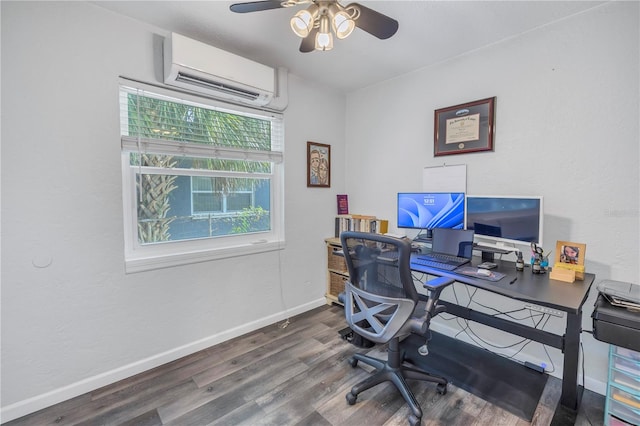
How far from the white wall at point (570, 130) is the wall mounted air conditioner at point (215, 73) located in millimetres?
1548

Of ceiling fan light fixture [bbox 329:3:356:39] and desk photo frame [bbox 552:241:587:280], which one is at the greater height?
ceiling fan light fixture [bbox 329:3:356:39]

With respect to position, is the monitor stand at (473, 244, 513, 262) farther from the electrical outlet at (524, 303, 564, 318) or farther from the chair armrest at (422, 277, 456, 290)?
the chair armrest at (422, 277, 456, 290)

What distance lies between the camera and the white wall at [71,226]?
1.64 metres

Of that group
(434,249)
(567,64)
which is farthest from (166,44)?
(567,64)

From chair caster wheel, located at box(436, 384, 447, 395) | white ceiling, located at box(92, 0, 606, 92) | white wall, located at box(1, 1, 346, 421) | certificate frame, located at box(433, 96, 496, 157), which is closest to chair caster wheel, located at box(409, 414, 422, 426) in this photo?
chair caster wheel, located at box(436, 384, 447, 395)

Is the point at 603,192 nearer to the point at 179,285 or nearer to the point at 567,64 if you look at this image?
the point at 567,64

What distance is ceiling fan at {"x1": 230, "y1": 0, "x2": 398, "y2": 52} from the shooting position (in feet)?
4.74

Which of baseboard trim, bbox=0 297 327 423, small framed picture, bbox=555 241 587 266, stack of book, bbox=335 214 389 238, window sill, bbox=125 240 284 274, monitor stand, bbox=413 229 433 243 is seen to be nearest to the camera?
baseboard trim, bbox=0 297 327 423

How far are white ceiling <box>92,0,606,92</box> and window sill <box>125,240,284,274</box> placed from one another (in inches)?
66.1

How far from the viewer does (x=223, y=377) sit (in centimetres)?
203

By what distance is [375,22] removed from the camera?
1542 millimetres

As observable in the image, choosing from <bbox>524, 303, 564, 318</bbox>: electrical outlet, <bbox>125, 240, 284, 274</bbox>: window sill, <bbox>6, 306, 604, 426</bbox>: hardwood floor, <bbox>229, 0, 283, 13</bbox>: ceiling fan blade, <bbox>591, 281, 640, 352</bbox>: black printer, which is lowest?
<bbox>6, 306, 604, 426</bbox>: hardwood floor

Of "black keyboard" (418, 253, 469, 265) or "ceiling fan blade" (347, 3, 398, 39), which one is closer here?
"ceiling fan blade" (347, 3, 398, 39)

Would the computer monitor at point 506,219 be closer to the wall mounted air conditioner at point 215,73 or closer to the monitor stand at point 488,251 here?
the monitor stand at point 488,251
